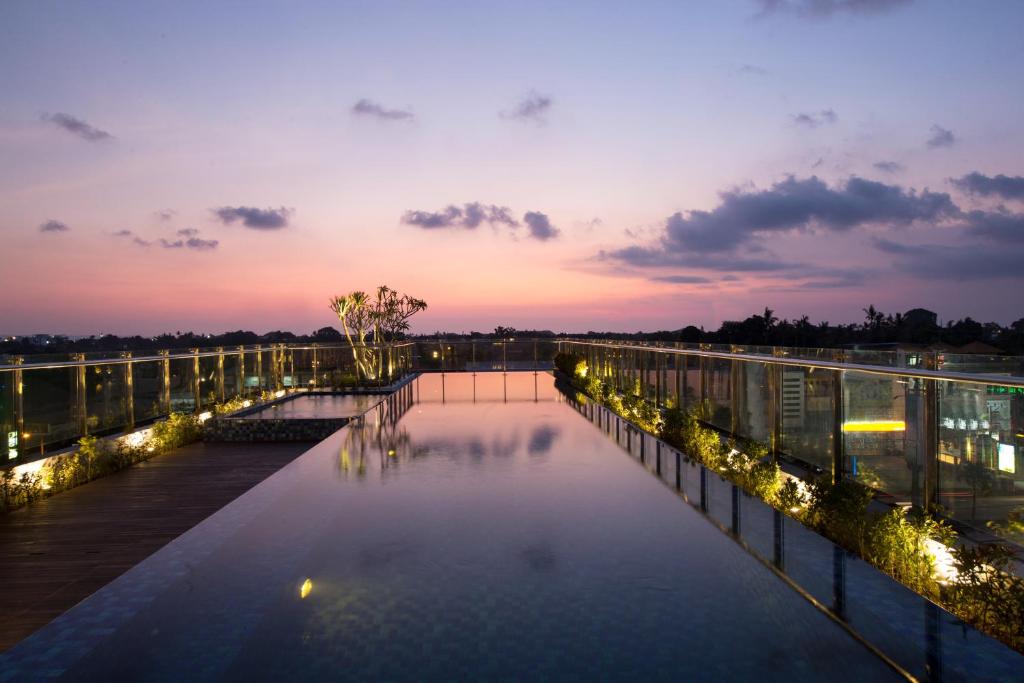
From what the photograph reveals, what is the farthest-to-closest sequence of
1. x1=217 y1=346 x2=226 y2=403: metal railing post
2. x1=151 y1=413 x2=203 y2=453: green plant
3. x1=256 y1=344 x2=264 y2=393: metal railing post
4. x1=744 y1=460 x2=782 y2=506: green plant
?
1. x1=256 y1=344 x2=264 y2=393: metal railing post
2. x1=217 y1=346 x2=226 y2=403: metal railing post
3. x1=151 y1=413 x2=203 y2=453: green plant
4. x1=744 y1=460 x2=782 y2=506: green plant

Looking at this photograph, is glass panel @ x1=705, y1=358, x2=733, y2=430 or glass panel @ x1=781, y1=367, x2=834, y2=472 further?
glass panel @ x1=705, y1=358, x2=733, y2=430

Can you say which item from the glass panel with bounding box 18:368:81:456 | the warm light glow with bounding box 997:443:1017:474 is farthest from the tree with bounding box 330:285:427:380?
the warm light glow with bounding box 997:443:1017:474

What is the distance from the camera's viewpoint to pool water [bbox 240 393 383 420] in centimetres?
1349

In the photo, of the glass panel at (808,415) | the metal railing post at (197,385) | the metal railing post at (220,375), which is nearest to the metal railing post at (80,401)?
the metal railing post at (197,385)

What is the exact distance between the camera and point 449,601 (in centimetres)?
363

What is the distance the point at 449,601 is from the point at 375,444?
19.0ft

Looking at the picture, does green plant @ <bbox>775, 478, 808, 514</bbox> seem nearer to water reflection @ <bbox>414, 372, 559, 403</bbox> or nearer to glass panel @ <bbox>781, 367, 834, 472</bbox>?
glass panel @ <bbox>781, 367, 834, 472</bbox>

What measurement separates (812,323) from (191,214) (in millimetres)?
46903

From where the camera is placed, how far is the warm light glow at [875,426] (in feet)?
14.0

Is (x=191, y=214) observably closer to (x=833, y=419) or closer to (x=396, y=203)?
(x=396, y=203)

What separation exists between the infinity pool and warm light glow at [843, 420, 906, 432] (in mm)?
1278

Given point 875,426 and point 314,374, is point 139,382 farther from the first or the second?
point 875,426

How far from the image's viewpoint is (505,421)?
11906mm

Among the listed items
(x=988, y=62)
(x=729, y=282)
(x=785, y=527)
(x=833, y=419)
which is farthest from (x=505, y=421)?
(x=729, y=282)
